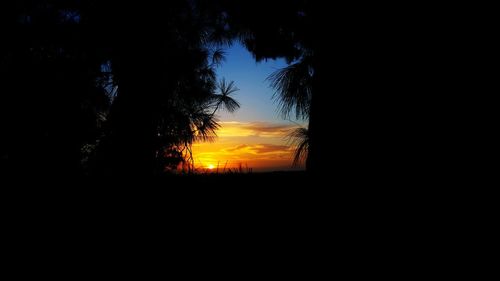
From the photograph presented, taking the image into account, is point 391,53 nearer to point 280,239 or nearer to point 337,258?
point 337,258

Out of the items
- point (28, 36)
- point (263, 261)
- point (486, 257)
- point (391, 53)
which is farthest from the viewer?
point (28, 36)

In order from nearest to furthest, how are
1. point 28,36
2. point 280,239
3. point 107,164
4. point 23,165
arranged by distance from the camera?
1. point 280,239
2. point 107,164
3. point 28,36
4. point 23,165

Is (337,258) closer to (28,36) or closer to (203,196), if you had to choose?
(203,196)

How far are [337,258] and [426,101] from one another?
438 mm

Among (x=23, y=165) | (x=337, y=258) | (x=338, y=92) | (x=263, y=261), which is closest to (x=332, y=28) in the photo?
(x=338, y=92)

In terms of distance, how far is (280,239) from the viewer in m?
1.08

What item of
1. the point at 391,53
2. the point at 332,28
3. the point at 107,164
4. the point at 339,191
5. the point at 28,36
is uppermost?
the point at 28,36

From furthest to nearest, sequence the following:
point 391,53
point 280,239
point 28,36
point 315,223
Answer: point 28,36
point 280,239
point 315,223
point 391,53

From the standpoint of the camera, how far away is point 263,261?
94 cm

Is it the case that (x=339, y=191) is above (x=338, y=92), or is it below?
below

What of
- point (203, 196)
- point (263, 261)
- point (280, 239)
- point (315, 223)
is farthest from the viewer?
point (203, 196)

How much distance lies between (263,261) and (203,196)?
3.04 feet

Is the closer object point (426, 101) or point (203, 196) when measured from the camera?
point (426, 101)

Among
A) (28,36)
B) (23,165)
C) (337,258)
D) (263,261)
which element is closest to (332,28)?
(337,258)
